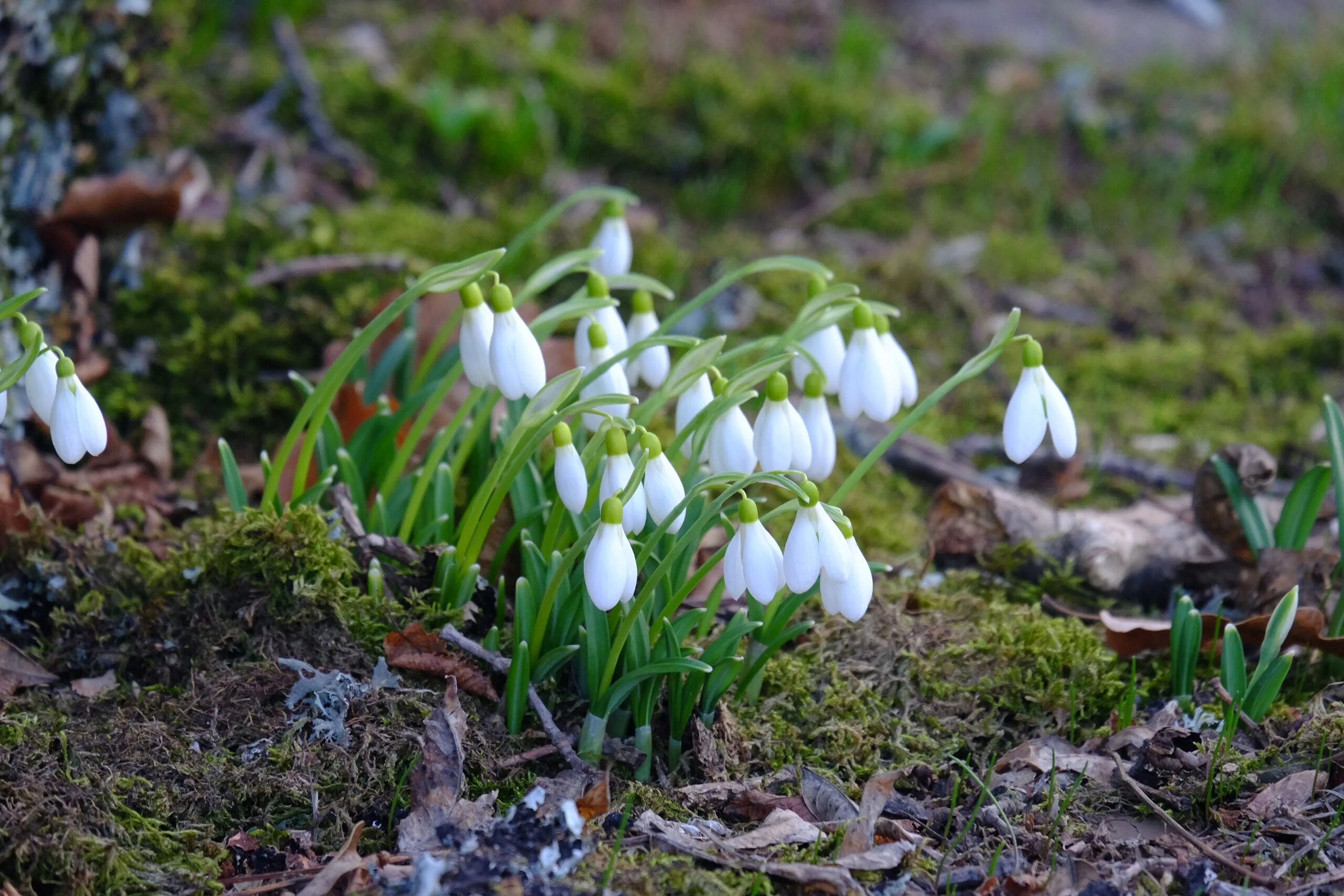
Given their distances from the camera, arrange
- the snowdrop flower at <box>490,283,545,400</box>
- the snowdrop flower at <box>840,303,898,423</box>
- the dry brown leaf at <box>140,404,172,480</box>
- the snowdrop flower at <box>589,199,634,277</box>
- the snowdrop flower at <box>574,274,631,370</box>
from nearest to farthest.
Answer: the snowdrop flower at <box>490,283,545,400</box> < the snowdrop flower at <box>840,303,898,423</box> < the snowdrop flower at <box>574,274,631,370</box> < the snowdrop flower at <box>589,199,634,277</box> < the dry brown leaf at <box>140,404,172,480</box>

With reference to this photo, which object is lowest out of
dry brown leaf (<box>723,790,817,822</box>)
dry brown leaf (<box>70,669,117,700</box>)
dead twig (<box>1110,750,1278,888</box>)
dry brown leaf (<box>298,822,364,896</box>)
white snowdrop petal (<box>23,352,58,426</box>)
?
dry brown leaf (<box>723,790,817,822</box>)

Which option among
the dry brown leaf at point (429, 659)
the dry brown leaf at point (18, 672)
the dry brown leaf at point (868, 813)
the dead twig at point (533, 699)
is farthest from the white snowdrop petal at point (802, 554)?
the dry brown leaf at point (18, 672)

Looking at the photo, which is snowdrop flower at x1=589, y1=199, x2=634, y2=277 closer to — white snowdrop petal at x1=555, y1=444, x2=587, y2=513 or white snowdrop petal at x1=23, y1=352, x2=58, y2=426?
white snowdrop petal at x1=555, y1=444, x2=587, y2=513

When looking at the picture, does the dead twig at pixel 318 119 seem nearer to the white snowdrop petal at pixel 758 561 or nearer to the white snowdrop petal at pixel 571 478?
the white snowdrop petal at pixel 571 478

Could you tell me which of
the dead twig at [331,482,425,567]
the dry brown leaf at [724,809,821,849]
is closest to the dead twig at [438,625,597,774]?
the dead twig at [331,482,425,567]

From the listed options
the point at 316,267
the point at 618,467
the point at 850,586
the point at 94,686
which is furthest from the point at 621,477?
the point at 316,267

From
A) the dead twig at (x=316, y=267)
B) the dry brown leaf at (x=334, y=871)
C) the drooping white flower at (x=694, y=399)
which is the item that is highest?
the drooping white flower at (x=694, y=399)

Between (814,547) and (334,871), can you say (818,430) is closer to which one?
(814,547)
